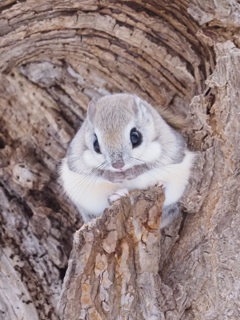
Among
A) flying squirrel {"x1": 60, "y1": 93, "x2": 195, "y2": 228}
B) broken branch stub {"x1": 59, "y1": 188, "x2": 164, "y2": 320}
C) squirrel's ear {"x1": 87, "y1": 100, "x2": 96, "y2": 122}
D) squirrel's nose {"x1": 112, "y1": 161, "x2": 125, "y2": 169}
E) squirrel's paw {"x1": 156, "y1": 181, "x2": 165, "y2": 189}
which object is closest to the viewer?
broken branch stub {"x1": 59, "y1": 188, "x2": 164, "y2": 320}

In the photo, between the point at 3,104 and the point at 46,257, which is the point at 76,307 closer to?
the point at 46,257

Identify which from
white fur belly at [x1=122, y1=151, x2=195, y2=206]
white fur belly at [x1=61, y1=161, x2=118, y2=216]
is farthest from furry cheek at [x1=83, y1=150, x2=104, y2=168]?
Answer: white fur belly at [x1=122, y1=151, x2=195, y2=206]

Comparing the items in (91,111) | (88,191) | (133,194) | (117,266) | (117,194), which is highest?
(91,111)

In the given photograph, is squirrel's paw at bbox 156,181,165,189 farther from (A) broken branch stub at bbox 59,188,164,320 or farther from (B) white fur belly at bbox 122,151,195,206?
(A) broken branch stub at bbox 59,188,164,320

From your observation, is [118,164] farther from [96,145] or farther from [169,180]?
[169,180]

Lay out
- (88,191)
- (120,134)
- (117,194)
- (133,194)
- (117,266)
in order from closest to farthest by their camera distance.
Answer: (117,266)
(133,194)
(120,134)
(117,194)
(88,191)

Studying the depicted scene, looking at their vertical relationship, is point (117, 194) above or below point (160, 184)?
below

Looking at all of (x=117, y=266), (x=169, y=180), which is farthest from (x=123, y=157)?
(x=117, y=266)

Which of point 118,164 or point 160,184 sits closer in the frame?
point 118,164
